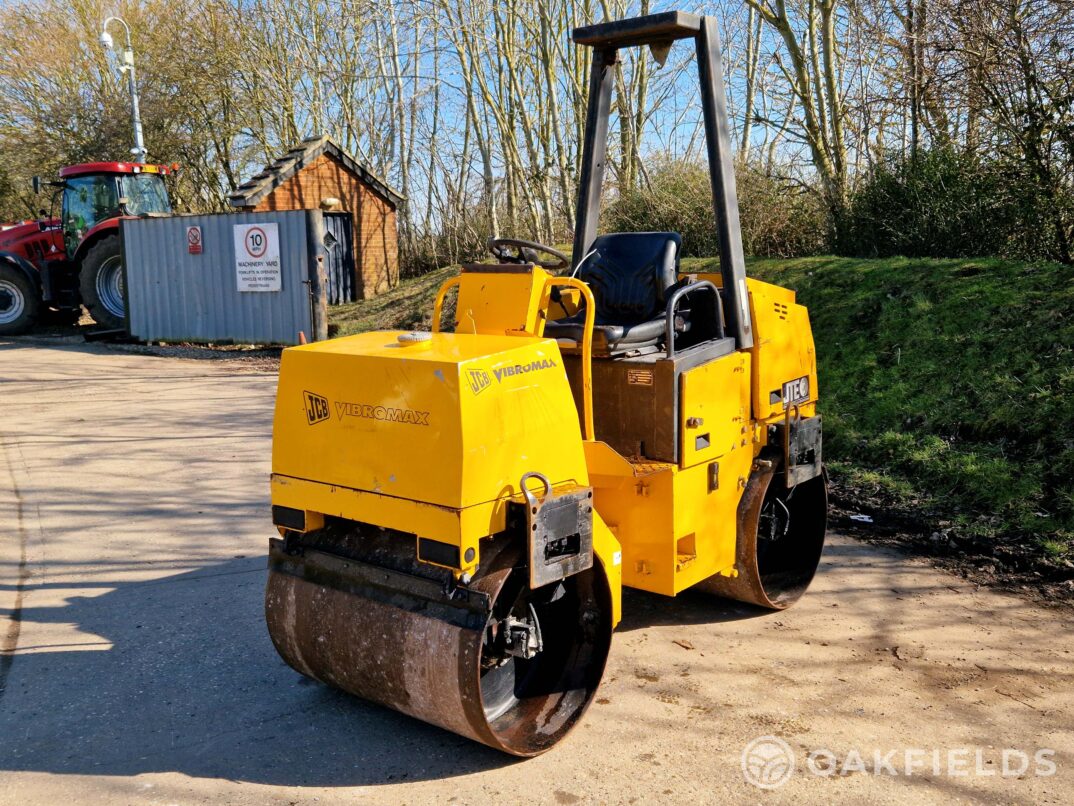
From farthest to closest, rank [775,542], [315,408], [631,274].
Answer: [775,542], [631,274], [315,408]

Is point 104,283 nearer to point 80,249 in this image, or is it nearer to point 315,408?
point 80,249

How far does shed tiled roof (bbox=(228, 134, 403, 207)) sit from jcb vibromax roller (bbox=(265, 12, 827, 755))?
13010 mm

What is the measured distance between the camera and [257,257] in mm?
15914

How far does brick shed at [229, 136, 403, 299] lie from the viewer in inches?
703

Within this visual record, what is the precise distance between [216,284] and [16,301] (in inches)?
183

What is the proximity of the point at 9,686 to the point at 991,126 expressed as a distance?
390 inches

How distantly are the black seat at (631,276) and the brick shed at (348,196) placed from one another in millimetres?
13461

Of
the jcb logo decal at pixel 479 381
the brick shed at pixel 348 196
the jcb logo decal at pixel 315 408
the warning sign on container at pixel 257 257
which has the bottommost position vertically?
the jcb logo decal at pixel 315 408

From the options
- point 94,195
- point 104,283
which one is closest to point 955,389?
point 104,283

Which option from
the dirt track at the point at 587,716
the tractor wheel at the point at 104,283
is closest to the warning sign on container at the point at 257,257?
the tractor wheel at the point at 104,283

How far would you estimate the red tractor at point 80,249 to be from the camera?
17750 mm

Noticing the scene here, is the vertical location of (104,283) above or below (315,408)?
above

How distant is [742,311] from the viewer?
4844 millimetres

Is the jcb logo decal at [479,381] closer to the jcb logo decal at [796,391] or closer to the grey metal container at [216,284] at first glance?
the jcb logo decal at [796,391]
